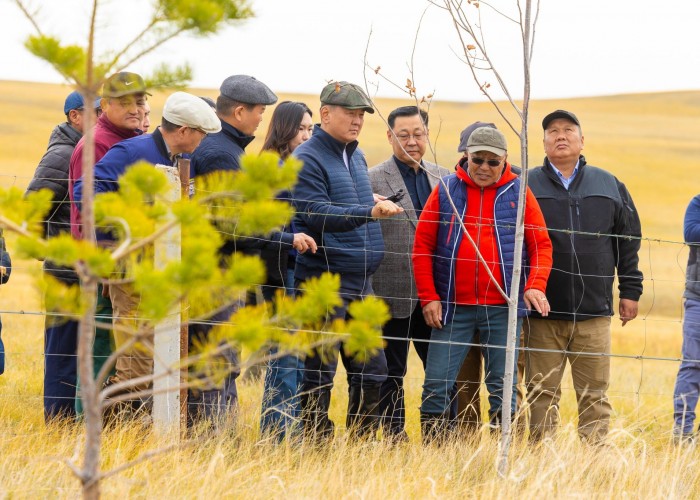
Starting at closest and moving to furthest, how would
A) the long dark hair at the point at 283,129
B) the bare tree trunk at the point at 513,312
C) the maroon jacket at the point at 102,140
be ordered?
1. the bare tree trunk at the point at 513,312
2. the maroon jacket at the point at 102,140
3. the long dark hair at the point at 283,129

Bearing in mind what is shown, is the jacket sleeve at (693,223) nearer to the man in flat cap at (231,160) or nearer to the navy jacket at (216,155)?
the man in flat cap at (231,160)

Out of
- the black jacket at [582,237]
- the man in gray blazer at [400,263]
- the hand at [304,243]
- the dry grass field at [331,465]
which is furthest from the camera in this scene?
the man in gray blazer at [400,263]

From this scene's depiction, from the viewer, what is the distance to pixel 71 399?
593cm

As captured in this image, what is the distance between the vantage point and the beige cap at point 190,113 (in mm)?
5152

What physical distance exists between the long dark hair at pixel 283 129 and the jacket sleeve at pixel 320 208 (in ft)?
2.66

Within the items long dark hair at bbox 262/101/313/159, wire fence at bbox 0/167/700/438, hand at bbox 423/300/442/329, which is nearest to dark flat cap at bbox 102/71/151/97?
wire fence at bbox 0/167/700/438

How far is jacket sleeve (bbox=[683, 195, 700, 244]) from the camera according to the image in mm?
6488

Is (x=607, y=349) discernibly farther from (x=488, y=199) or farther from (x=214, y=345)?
(x=214, y=345)

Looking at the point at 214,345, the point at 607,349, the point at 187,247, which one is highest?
the point at 187,247

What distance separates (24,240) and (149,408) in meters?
2.46

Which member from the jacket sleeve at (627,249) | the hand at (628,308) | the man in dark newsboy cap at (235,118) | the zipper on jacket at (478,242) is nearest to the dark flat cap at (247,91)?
the man in dark newsboy cap at (235,118)

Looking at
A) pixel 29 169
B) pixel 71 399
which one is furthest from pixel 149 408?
pixel 29 169

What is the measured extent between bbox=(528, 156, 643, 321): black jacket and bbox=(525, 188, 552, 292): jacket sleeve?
0.33 metres

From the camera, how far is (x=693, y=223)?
6531 mm
